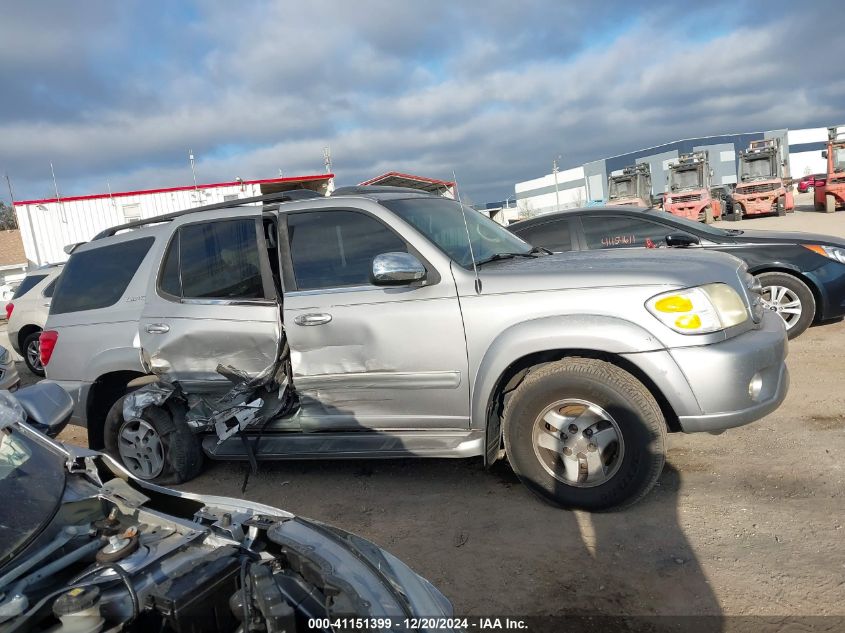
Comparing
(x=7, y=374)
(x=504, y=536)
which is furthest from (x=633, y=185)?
(x=504, y=536)

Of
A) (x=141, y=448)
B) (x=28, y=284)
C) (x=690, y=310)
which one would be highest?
(x=28, y=284)

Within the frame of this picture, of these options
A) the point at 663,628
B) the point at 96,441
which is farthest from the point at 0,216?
the point at 663,628

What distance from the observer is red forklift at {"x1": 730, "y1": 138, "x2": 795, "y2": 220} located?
1016 inches

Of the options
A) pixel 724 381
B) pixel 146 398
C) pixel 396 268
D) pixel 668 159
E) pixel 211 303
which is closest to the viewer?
pixel 724 381

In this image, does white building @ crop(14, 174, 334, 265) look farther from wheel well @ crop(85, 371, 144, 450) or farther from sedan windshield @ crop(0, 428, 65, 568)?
sedan windshield @ crop(0, 428, 65, 568)

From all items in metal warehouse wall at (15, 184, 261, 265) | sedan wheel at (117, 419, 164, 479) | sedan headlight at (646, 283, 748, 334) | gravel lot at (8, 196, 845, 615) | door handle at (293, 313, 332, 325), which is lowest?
gravel lot at (8, 196, 845, 615)

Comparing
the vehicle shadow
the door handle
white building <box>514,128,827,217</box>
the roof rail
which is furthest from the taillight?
white building <box>514,128,827,217</box>

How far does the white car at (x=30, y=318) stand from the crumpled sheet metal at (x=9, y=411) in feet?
30.2

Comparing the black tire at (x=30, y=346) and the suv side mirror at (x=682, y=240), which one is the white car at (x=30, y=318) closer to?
the black tire at (x=30, y=346)

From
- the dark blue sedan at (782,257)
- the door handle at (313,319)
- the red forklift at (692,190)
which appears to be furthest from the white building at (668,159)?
the door handle at (313,319)

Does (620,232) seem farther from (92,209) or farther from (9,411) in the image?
(92,209)

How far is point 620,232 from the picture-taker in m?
7.36

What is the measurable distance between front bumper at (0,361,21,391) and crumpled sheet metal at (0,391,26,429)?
184 inches

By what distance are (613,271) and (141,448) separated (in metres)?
3.65
